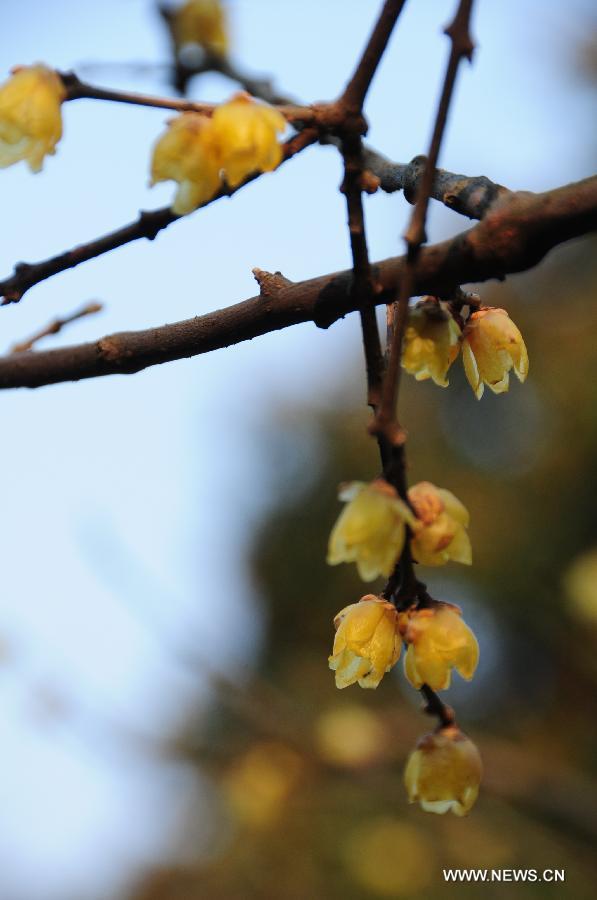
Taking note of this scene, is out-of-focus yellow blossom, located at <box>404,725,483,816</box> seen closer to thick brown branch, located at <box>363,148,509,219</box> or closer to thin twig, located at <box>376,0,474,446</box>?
thin twig, located at <box>376,0,474,446</box>

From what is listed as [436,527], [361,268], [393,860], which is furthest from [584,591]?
[393,860]

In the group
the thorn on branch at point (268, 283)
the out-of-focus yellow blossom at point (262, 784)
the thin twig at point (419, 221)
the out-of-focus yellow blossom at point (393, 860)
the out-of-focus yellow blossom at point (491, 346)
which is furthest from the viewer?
the out-of-focus yellow blossom at point (393, 860)

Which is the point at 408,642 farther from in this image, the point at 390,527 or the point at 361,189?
the point at 361,189

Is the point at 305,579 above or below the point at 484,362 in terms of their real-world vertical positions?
above

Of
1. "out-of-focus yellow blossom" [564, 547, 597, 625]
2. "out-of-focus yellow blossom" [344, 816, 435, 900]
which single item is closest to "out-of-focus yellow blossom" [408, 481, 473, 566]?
"out-of-focus yellow blossom" [564, 547, 597, 625]

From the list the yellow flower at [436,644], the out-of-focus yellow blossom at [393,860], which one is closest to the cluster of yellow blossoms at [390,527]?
the yellow flower at [436,644]

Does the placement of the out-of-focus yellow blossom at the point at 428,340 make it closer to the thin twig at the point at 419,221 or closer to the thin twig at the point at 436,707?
the thin twig at the point at 419,221

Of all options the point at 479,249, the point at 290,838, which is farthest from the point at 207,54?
the point at 290,838

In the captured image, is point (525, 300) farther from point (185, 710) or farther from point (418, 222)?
point (418, 222)
